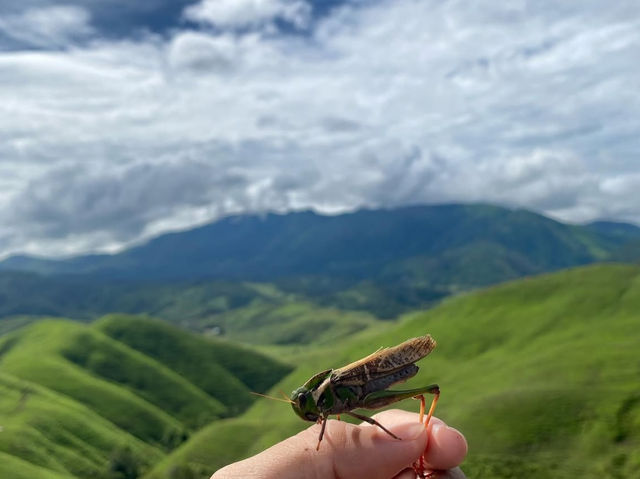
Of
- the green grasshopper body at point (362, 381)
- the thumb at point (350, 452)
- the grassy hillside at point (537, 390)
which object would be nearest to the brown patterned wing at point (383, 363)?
the green grasshopper body at point (362, 381)

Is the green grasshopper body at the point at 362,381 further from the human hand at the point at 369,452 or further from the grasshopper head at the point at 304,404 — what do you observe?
the human hand at the point at 369,452

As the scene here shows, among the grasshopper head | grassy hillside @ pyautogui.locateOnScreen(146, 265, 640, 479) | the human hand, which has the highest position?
the grasshopper head

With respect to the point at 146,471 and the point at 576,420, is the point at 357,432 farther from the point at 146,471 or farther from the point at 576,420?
the point at 146,471

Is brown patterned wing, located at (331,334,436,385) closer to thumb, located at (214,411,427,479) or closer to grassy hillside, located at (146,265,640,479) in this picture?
thumb, located at (214,411,427,479)

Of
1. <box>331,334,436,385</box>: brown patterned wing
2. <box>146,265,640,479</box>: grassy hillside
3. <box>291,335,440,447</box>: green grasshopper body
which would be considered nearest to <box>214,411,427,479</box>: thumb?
<box>291,335,440,447</box>: green grasshopper body

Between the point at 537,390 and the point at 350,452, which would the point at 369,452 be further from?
the point at 537,390

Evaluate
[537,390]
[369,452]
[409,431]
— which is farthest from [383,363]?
[537,390]

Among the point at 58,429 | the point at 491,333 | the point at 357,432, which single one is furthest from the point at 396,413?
the point at 491,333
